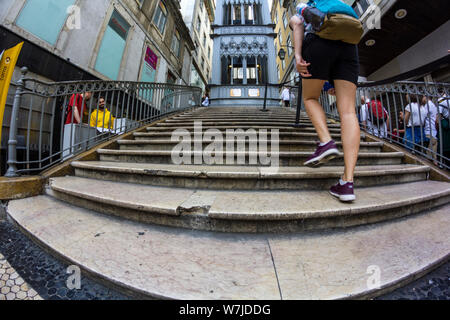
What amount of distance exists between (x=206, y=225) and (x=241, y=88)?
10796 millimetres

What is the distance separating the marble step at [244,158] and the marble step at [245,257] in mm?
1167

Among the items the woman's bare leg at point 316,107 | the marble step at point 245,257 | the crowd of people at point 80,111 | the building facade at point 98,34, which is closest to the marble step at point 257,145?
the crowd of people at point 80,111

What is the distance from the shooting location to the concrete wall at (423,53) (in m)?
5.49

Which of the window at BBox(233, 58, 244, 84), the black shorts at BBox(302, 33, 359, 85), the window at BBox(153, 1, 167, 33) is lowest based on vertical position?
the black shorts at BBox(302, 33, 359, 85)

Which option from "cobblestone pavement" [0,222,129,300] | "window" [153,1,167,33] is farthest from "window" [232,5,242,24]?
"cobblestone pavement" [0,222,129,300]

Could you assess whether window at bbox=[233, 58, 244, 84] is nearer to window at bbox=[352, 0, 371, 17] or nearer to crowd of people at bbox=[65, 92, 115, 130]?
window at bbox=[352, 0, 371, 17]

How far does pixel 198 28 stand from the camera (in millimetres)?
19672

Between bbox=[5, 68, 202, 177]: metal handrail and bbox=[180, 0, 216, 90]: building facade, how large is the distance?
1345 cm

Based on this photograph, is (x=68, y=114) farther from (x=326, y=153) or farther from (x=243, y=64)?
(x=243, y=64)

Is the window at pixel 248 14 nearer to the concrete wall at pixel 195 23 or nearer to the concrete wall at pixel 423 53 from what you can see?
the concrete wall at pixel 195 23

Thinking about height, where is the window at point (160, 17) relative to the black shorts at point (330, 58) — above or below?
above

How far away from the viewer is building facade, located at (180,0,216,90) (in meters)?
16.6

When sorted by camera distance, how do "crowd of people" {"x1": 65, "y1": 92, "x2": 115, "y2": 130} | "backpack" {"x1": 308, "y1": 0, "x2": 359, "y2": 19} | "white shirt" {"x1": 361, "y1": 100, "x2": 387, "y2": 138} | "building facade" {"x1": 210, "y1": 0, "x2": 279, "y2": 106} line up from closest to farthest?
"backpack" {"x1": 308, "y1": 0, "x2": 359, "y2": 19}
"crowd of people" {"x1": 65, "y1": 92, "x2": 115, "y2": 130}
"white shirt" {"x1": 361, "y1": 100, "x2": 387, "y2": 138}
"building facade" {"x1": 210, "y1": 0, "x2": 279, "y2": 106}

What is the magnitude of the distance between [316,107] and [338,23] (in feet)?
2.26
